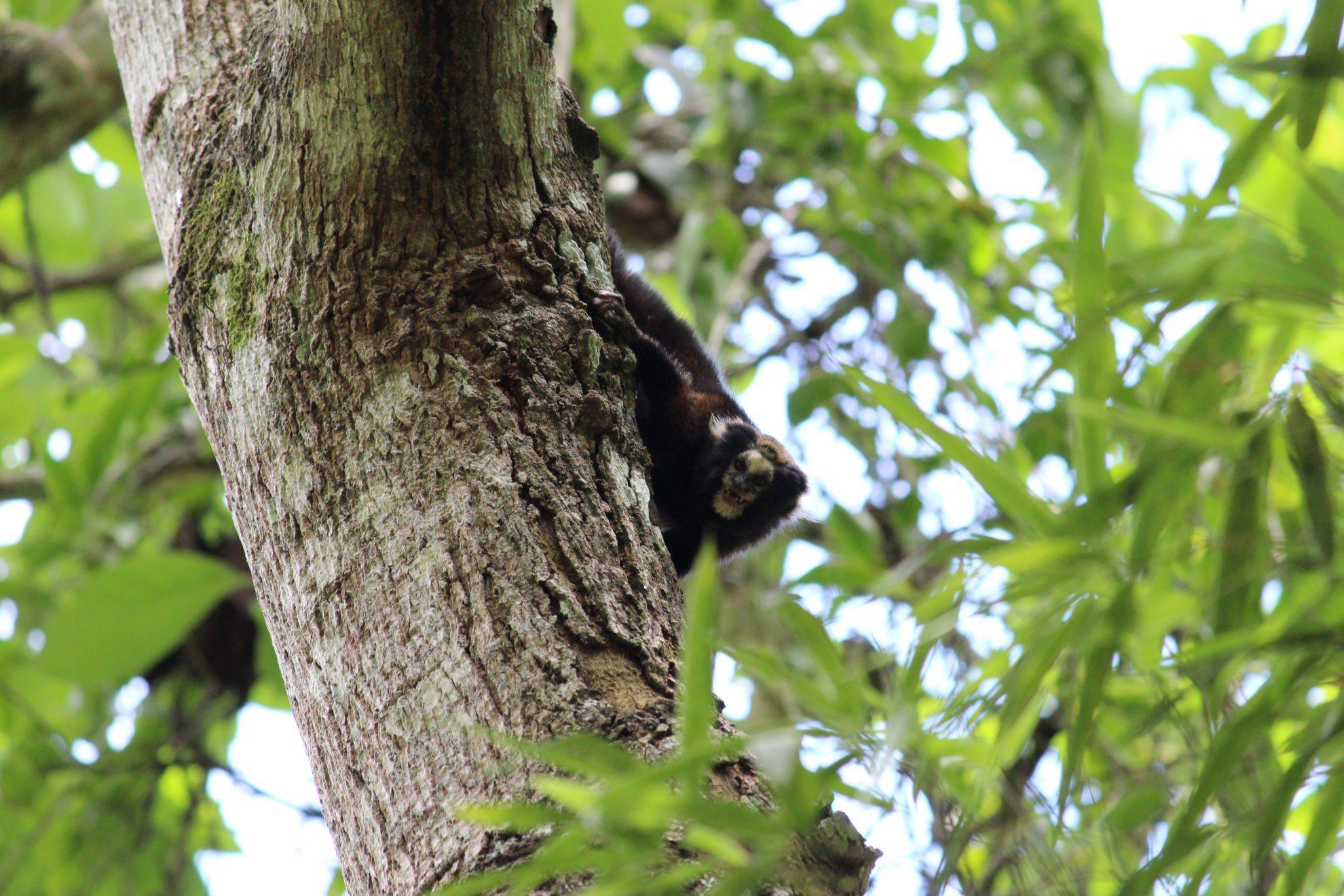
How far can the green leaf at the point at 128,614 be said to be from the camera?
9.25ft

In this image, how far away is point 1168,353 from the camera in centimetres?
182

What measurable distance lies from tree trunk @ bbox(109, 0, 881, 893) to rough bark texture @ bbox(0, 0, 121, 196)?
4.95 ft

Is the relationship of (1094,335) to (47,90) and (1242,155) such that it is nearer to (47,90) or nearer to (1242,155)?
(1242,155)

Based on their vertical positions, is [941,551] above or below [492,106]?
below

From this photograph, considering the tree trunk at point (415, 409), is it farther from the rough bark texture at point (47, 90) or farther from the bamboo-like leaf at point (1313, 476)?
the rough bark texture at point (47, 90)

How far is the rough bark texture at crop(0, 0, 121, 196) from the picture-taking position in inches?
113

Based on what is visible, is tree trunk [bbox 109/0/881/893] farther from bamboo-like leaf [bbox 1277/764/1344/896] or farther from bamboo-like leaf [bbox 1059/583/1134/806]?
bamboo-like leaf [bbox 1277/764/1344/896]

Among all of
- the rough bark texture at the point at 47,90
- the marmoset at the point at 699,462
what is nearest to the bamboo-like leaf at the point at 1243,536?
the marmoset at the point at 699,462

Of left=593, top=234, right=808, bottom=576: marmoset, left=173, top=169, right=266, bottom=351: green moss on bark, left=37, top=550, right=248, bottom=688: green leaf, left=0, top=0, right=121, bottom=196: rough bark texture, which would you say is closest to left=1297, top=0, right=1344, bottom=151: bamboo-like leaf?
left=173, top=169, right=266, bottom=351: green moss on bark

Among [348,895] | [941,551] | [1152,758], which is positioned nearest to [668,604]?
[941,551]

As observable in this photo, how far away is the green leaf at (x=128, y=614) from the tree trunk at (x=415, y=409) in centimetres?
137

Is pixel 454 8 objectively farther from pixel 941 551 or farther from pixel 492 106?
pixel 941 551

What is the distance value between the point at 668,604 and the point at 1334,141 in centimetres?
384

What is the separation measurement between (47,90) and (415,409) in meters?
2.05
